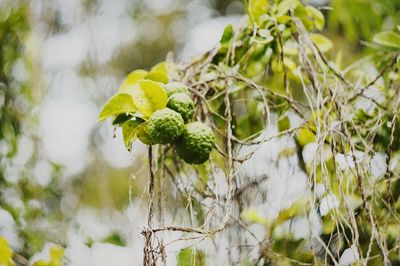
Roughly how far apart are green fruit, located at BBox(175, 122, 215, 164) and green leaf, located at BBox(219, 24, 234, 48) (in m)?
0.28

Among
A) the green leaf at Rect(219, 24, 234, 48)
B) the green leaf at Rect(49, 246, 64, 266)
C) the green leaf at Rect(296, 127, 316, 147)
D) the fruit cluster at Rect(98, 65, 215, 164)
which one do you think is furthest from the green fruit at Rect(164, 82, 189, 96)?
the green leaf at Rect(49, 246, 64, 266)

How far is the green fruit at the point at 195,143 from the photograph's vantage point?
822 mm

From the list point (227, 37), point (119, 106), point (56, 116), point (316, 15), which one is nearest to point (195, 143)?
point (119, 106)

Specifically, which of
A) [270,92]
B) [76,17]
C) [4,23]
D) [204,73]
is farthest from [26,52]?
[270,92]

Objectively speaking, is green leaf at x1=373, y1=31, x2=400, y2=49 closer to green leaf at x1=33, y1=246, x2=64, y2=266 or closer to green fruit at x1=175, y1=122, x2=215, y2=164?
green fruit at x1=175, y1=122, x2=215, y2=164

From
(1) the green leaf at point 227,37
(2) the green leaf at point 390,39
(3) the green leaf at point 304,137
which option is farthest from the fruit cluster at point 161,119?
(2) the green leaf at point 390,39

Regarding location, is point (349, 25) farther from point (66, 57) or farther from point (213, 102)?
point (66, 57)

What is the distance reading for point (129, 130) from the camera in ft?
2.82

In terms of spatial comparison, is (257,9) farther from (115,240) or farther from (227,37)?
(115,240)

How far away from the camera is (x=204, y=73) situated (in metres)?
1.04

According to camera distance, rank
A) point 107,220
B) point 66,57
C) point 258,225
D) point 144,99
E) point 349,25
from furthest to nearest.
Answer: point 66,57
point 107,220
point 349,25
point 258,225
point 144,99

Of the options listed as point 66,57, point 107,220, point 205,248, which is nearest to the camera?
point 205,248

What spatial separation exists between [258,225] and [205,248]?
0.29 metres

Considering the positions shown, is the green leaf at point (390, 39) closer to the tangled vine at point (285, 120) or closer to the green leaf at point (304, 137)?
the tangled vine at point (285, 120)
